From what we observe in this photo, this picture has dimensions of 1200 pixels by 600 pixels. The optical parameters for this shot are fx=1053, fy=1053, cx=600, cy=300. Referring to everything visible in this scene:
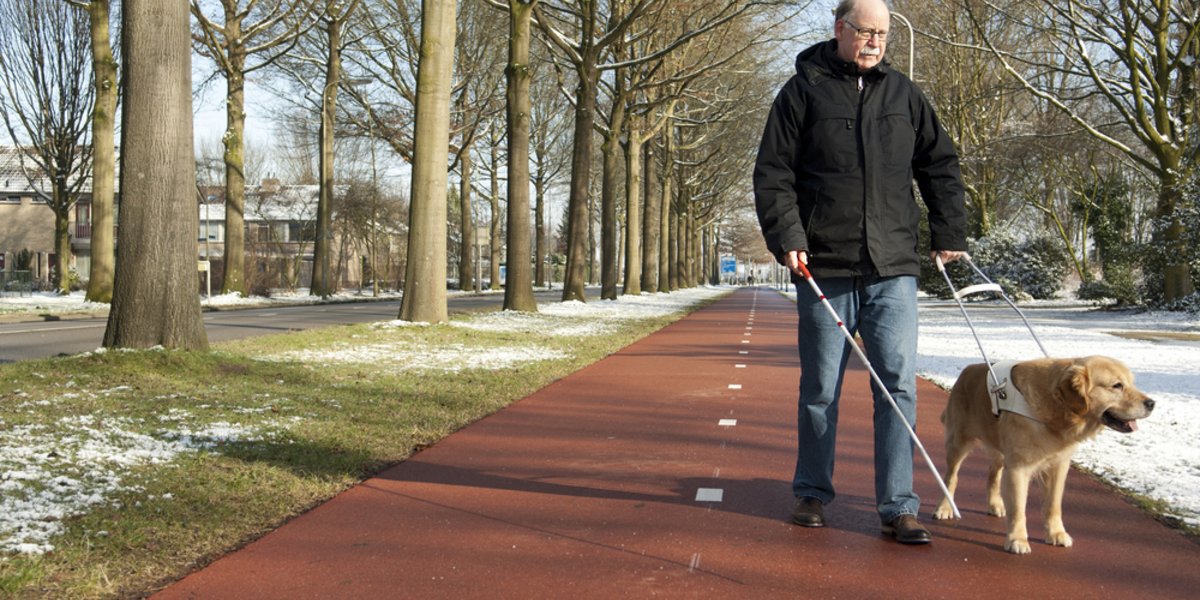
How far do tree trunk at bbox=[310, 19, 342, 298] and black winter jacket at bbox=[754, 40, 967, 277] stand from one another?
101ft

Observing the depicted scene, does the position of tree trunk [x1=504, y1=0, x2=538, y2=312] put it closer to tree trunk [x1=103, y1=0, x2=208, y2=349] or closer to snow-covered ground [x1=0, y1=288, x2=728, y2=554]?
snow-covered ground [x1=0, y1=288, x2=728, y2=554]

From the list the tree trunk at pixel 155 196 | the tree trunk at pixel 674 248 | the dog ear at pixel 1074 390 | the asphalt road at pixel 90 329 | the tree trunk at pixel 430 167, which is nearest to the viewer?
the dog ear at pixel 1074 390

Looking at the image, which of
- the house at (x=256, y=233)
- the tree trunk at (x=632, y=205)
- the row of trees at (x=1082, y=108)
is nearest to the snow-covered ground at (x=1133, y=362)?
the row of trees at (x=1082, y=108)

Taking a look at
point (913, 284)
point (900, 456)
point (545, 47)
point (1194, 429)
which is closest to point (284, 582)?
point (900, 456)

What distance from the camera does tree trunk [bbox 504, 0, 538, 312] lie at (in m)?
22.2

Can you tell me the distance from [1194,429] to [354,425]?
6.18 meters

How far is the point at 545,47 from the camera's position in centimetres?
3253

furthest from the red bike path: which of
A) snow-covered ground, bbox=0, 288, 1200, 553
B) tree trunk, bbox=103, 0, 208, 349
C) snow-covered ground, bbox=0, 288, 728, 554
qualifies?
tree trunk, bbox=103, 0, 208, 349

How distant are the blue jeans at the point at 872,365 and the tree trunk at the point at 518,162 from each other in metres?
17.5

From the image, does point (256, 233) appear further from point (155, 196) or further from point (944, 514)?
point (944, 514)

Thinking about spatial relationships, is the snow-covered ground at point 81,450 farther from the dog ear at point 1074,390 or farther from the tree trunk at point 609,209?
the tree trunk at point 609,209

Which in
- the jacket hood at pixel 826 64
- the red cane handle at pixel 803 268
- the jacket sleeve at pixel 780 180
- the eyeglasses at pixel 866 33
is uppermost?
the eyeglasses at pixel 866 33

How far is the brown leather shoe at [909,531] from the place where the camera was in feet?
14.9

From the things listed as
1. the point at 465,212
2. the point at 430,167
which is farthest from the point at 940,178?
the point at 465,212
